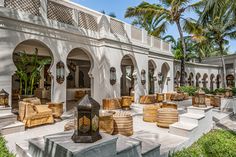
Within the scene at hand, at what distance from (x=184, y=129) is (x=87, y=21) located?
27.7ft

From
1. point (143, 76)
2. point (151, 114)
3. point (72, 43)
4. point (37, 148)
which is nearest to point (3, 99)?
point (37, 148)

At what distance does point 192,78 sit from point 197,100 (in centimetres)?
1940

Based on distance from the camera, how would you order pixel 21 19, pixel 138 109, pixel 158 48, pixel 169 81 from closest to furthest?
pixel 21 19 < pixel 138 109 < pixel 158 48 < pixel 169 81

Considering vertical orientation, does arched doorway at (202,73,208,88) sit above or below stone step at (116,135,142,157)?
above

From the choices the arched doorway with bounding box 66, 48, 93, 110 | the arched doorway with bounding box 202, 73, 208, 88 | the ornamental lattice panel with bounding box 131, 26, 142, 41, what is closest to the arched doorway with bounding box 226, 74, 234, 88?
the arched doorway with bounding box 202, 73, 208, 88

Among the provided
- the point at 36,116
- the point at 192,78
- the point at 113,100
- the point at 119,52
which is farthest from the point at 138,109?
the point at 192,78

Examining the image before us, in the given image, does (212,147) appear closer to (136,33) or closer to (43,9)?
(43,9)

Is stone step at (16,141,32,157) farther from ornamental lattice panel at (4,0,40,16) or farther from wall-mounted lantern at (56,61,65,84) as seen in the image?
ornamental lattice panel at (4,0,40,16)

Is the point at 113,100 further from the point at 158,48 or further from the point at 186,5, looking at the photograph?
the point at 186,5

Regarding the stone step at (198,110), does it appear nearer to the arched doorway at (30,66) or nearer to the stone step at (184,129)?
the stone step at (184,129)

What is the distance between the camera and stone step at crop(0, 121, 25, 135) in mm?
6160

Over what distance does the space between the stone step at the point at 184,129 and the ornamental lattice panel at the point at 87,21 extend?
784 cm

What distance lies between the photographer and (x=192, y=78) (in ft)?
83.8

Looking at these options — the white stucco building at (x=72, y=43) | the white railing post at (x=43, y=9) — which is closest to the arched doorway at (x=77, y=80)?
the white stucco building at (x=72, y=43)
